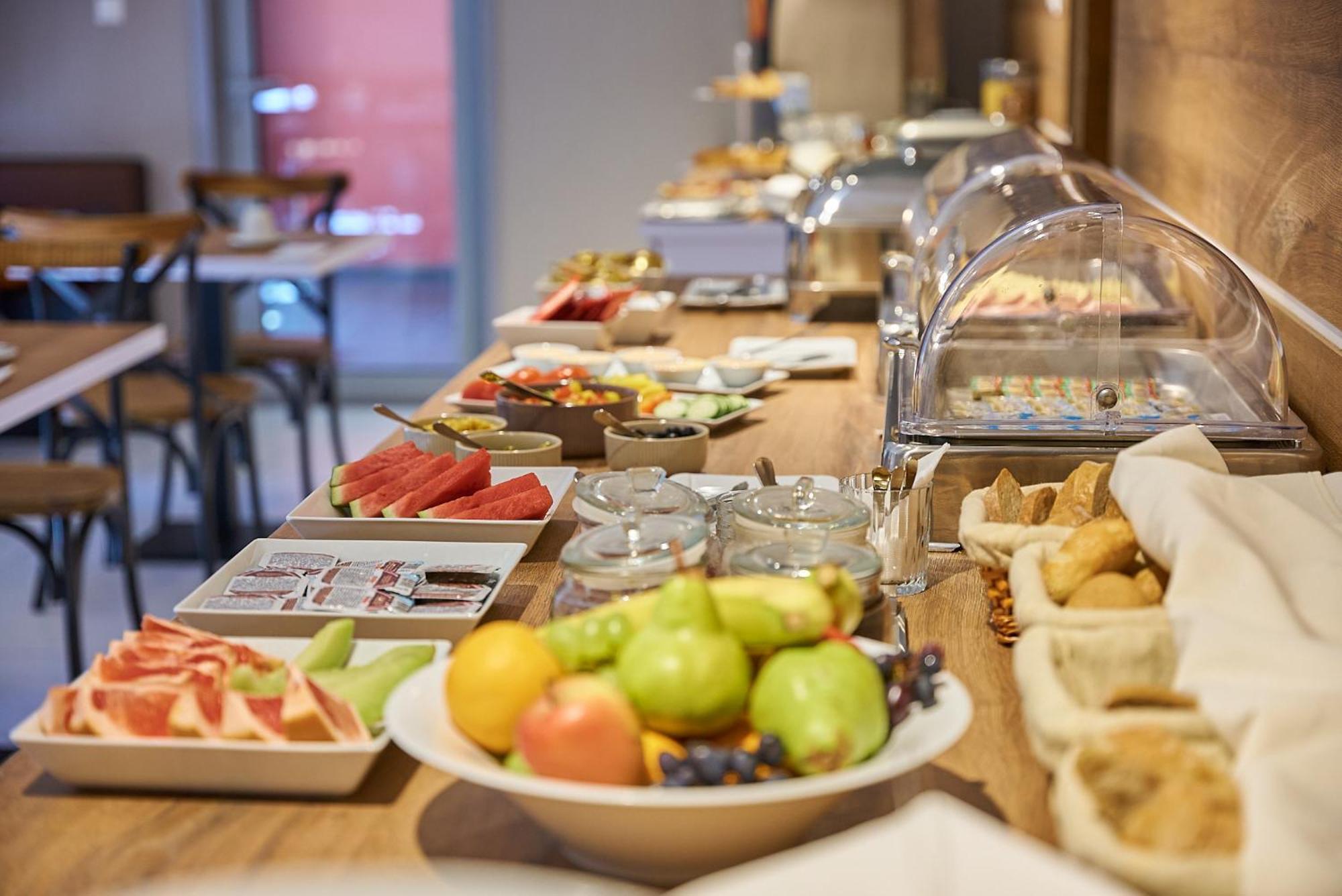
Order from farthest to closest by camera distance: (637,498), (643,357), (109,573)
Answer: (109,573)
(643,357)
(637,498)

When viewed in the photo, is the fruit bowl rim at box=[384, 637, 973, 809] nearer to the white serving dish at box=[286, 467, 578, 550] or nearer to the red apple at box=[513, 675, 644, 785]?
the red apple at box=[513, 675, 644, 785]

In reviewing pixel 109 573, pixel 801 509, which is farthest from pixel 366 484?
pixel 109 573

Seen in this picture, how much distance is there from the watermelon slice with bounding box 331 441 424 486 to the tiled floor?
1.52 meters

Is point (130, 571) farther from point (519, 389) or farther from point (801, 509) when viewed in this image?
point (801, 509)

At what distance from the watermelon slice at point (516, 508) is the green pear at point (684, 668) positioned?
593 millimetres

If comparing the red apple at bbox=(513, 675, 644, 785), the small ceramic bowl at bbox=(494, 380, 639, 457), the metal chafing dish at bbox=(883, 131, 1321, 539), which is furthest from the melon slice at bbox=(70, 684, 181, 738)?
the small ceramic bowl at bbox=(494, 380, 639, 457)

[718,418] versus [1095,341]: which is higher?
[1095,341]

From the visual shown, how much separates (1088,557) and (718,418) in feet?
2.90

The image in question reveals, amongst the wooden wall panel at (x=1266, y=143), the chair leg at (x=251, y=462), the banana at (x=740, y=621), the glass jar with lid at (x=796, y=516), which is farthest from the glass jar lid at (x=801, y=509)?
the chair leg at (x=251, y=462)

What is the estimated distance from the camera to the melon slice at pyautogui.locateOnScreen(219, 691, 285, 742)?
93cm

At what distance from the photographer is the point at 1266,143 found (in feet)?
5.99

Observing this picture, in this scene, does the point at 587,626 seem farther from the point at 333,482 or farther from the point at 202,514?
the point at 202,514

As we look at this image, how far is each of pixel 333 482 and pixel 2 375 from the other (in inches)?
51.2

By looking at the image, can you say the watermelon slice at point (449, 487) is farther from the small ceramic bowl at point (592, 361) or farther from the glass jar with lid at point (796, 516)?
the small ceramic bowl at point (592, 361)
